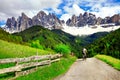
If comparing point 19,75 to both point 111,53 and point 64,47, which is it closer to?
point 64,47

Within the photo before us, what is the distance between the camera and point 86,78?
74.1 ft

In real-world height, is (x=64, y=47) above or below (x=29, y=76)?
above

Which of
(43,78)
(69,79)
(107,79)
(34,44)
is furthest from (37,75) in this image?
(34,44)

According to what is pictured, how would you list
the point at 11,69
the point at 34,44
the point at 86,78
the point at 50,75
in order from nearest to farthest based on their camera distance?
the point at 11,69 → the point at 86,78 → the point at 50,75 → the point at 34,44

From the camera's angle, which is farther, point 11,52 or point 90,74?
point 11,52

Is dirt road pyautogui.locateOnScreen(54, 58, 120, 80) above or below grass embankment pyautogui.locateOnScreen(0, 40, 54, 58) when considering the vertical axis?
below

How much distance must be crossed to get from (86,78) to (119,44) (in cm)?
17175

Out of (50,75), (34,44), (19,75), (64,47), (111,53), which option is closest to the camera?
(19,75)

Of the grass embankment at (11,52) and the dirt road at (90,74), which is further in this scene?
the grass embankment at (11,52)

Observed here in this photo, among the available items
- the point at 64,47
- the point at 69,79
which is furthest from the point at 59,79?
the point at 64,47

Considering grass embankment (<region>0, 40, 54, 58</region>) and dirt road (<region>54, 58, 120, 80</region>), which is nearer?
dirt road (<region>54, 58, 120, 80</region>)

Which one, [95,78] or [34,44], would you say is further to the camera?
[34,44]

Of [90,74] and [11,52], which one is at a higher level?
[11,52]

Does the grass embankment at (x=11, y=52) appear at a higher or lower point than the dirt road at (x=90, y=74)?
higher
